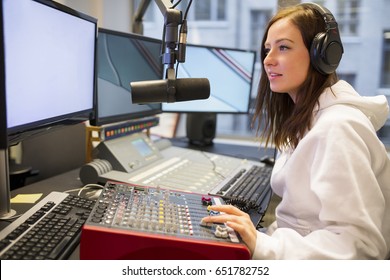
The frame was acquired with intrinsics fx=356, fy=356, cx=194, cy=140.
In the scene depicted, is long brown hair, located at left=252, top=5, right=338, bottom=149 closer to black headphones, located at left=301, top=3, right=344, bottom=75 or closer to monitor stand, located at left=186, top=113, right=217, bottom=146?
black headphones, located at left=301, top=3, right=344, bottom=75

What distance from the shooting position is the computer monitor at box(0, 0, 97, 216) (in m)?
0.78

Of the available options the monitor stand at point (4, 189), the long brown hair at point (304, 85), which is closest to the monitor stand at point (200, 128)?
the long brown hair at point (304, 85)

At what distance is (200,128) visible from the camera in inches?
79.0

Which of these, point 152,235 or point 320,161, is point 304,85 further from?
point 152,235

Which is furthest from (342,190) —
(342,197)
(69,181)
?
(69,181)

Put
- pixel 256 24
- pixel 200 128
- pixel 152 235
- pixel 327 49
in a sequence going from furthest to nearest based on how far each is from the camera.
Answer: pixel 256 24 → pixel 200 128 → pixel 327 49 → pixel 152 235

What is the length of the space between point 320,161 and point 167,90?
37 centimetres

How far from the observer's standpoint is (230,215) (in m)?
0.80

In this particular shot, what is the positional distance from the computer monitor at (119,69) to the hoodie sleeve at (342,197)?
30.2 inches

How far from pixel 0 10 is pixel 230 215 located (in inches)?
23.6

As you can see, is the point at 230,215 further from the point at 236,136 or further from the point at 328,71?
the point at 236,136

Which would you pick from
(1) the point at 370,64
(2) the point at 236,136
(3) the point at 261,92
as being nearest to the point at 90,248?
(3) the point at 261,92

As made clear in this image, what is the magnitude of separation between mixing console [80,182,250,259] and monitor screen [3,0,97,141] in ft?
1.00
